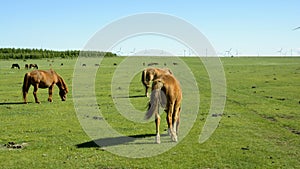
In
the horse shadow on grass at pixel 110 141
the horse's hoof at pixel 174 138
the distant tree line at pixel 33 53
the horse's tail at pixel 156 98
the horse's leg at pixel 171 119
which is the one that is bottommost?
the horse shadow on grass at pixel 110 141

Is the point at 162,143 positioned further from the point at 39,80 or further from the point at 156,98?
the point at 39,80

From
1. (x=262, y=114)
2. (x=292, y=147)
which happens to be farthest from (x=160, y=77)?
(x=262, y=114)

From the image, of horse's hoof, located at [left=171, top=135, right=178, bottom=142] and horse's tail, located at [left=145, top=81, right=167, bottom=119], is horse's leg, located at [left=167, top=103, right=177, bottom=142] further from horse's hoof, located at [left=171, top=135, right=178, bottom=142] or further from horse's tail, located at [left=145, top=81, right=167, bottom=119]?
horse's tail, located at [left=145, top=81, right=167, bottom=119]

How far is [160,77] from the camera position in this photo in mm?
10695

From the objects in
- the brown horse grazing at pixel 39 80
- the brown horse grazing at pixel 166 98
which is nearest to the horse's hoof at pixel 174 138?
the brown horse grazing at pixel 166 98

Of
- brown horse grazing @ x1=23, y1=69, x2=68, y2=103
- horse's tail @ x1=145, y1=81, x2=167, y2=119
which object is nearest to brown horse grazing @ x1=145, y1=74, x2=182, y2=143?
horse's tail @ x1=145, y1=81, x2=167, y2=119

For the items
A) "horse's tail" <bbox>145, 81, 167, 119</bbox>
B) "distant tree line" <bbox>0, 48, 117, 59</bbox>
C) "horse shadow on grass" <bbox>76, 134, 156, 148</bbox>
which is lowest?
"horse shadow on grass" <bbox>76, 134, 156, 148</bbox>

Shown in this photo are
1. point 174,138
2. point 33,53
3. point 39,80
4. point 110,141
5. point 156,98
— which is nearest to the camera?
point 156,98

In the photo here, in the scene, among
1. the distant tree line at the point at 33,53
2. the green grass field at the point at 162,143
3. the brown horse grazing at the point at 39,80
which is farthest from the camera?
the distant tree line at the point at 33,53

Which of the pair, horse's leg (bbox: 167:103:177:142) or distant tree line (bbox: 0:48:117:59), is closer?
horse's leg (bbox: 167:103:177:142)

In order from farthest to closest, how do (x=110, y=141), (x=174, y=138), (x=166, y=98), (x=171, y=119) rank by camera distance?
(x=110, y=141), (x=174, y=138), (x=171, y=119), (x=166, y=98)

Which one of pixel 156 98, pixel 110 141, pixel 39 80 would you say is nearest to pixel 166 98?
pixel 156 98

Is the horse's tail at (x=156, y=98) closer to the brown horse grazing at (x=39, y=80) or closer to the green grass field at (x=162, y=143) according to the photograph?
the green grass field at (x=162, y=143)

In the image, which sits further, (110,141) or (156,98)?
(110,141)
